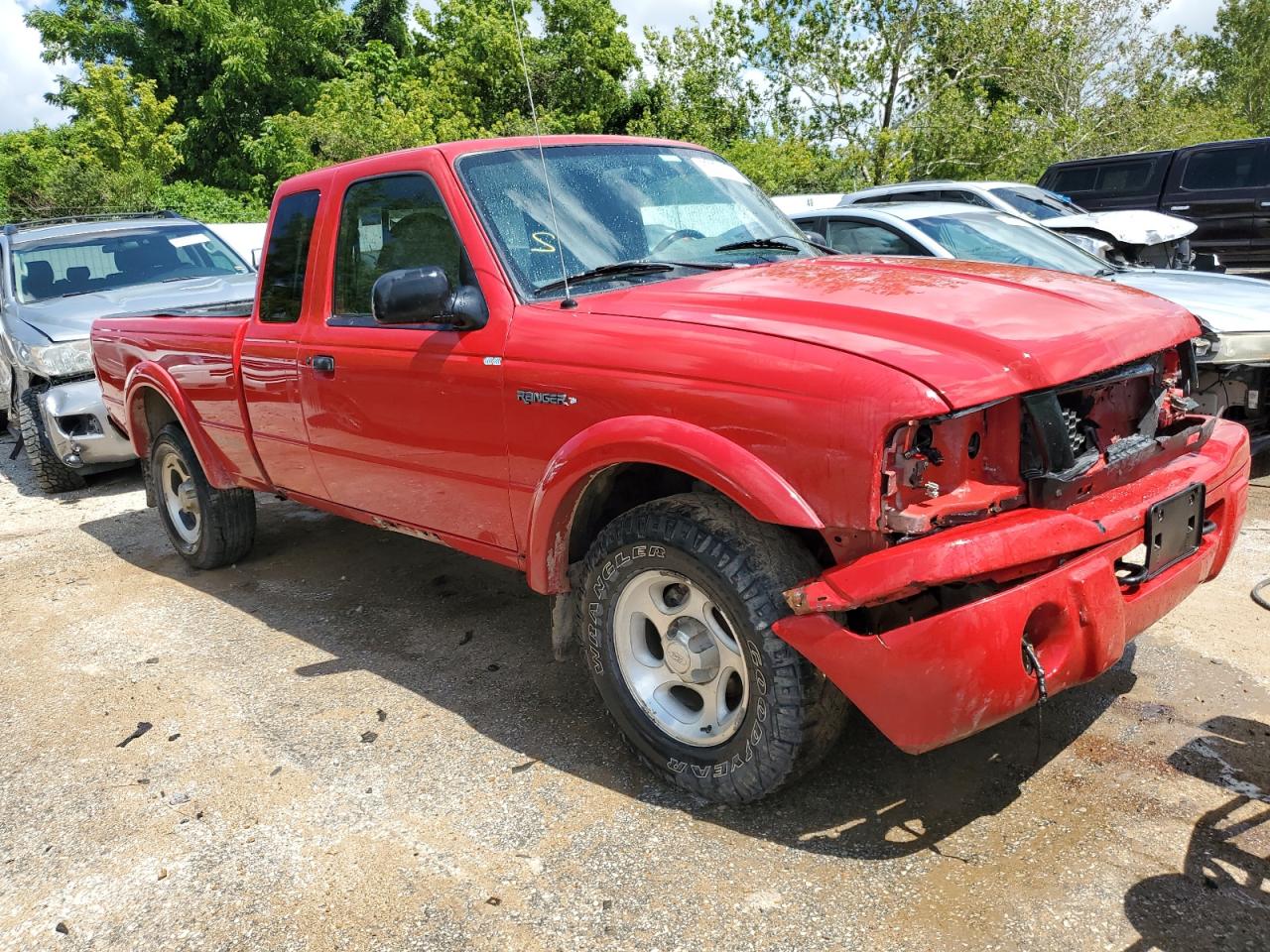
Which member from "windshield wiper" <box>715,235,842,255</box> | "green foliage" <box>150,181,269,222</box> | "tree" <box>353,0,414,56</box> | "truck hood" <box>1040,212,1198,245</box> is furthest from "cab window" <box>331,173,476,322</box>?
"tree" <box>353,0,414,56</box>

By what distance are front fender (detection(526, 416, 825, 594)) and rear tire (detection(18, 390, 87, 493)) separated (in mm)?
6023

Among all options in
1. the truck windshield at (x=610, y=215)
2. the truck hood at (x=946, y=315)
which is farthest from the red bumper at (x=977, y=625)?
the truck windshield at (x=610, y=215)

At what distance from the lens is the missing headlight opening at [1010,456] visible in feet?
8.49

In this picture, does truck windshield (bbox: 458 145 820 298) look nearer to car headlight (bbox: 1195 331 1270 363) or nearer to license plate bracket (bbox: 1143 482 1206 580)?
license plate bracket (bbox: 1143 482 1206 580)

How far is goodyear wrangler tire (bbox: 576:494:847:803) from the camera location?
2.85 meters

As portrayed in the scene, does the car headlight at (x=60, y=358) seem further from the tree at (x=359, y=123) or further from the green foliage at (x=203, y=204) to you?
the tree at (x=359, y=123)

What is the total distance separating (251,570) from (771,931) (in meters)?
4.17

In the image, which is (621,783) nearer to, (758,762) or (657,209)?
(758,762)

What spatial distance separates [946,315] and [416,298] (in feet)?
5.33

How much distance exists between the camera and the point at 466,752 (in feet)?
12.0

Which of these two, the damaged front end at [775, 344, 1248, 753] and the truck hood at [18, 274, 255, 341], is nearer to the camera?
the damaged front end at [775, 344, 1248, 753]

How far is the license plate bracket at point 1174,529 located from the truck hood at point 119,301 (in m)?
6.83

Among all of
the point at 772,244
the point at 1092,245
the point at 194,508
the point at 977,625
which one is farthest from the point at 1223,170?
the point at 977,625

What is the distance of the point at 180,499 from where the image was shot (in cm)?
602
